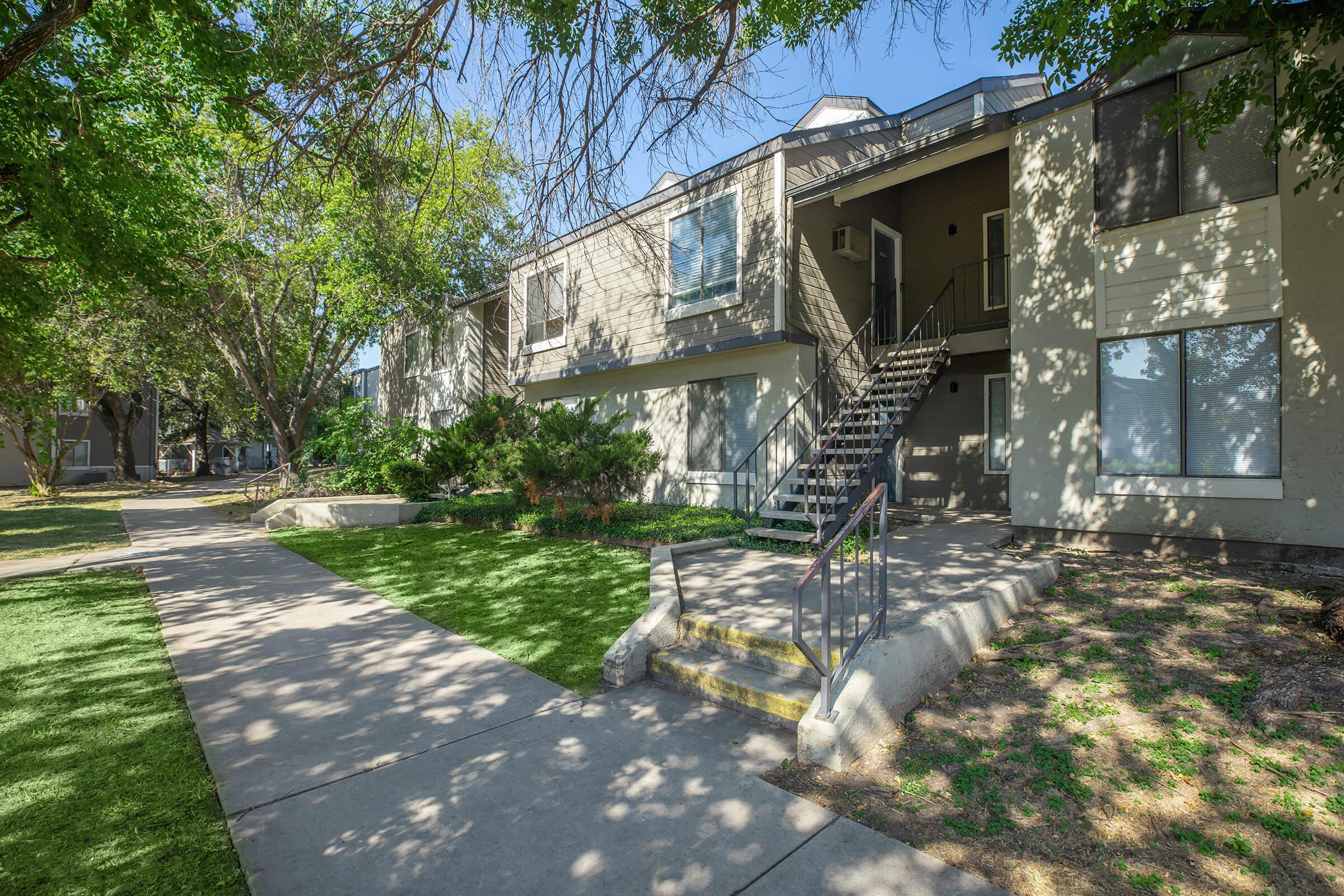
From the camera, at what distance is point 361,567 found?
8305 mm

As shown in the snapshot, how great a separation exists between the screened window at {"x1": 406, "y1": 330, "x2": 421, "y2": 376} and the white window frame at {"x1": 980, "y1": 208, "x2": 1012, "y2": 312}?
54.6 feet

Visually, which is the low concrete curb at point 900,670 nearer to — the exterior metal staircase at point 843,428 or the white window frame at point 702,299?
the exterior metal staircase at point 843,428

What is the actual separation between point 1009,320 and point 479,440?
30.8 feet

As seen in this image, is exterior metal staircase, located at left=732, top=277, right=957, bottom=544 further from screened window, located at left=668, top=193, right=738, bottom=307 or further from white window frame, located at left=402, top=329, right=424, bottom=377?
white window frame, located at left=402, top=329, right=424, bottom=377

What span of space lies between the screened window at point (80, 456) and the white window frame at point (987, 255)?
37.5m

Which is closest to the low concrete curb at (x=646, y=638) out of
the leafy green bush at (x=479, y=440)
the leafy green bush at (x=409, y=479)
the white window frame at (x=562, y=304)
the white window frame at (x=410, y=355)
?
the leafy green bush at (x=479, y=440)

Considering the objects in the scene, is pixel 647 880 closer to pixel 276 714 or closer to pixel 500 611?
pixel 276 714

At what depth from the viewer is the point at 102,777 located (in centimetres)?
305

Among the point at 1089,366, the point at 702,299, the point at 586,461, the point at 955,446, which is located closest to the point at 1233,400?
the point at 1089,366

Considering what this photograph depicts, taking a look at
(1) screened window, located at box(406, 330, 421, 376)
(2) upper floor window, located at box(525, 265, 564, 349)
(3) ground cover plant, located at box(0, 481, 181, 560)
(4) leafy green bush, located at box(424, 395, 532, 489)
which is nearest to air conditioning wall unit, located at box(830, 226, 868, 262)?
(2) upper floor window, located at box(525, 265, 564, 349)

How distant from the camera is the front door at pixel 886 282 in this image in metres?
11.2

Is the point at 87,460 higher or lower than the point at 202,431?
lower

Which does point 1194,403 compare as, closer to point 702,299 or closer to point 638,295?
point 702,299

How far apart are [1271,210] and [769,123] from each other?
512 centimetres
